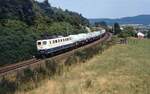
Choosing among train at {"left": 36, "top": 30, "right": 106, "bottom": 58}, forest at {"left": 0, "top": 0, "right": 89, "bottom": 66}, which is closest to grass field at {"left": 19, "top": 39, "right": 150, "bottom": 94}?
train at {"left": 36, "top": 30, "right": 106, "bottom": 58}

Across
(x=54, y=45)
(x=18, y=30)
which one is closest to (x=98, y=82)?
(x=54, y=45)

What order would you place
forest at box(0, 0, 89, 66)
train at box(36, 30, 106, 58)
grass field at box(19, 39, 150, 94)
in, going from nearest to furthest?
grass field at box(19, 39, 150, 94) < forest at box(0, 0, 89, 66) < train at box(36, 30, 106, 58)

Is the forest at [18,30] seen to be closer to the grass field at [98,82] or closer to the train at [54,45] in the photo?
the train at [54,45]

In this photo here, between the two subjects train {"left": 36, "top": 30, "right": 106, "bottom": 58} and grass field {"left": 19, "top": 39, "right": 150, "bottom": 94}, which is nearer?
grass field {"left": 19, "top": 39, "right": 150, "bottom": 94}

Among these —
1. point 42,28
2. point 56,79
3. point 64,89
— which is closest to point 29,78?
point 56,79

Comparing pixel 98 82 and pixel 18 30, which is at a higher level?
pixel 18 30

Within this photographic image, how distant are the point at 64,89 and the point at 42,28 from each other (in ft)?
167

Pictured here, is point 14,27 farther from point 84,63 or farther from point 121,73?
point 121,73

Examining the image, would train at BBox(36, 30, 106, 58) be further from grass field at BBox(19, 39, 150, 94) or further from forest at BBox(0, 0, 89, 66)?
grass field at BBox(19, 39, 150, 94)

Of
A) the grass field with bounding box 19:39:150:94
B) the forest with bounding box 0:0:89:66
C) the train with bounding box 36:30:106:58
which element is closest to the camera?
the grass field with bounding box 19:39:150:94

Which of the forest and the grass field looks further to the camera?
the forest

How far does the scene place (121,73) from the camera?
3328 cm

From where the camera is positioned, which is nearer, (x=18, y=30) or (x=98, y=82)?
(x=98, y=82)

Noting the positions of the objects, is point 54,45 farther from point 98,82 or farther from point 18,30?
point 98,82
